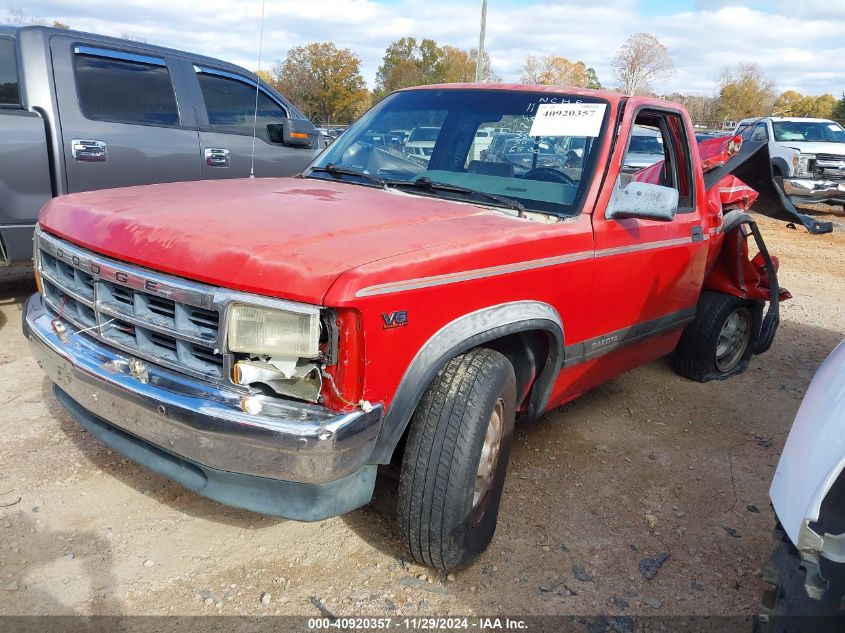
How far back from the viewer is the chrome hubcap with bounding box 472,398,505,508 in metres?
2.66

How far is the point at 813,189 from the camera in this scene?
13.1 meters

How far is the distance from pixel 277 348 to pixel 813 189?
13.8 meters

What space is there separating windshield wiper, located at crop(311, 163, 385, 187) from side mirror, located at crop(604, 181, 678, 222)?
1.08 meters

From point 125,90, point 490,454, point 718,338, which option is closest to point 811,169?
point 718,338

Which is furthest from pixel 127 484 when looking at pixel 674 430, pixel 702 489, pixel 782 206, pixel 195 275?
pixel 782 206

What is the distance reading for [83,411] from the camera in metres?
2.61

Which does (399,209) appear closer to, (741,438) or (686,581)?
(686,581)

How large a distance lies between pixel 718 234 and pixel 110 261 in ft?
11.6

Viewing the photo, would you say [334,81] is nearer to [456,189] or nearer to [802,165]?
[802,165]

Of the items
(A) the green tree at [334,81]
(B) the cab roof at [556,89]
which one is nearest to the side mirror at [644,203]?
(B) the cab roof at [556,89]

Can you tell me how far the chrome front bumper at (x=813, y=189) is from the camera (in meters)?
13.0

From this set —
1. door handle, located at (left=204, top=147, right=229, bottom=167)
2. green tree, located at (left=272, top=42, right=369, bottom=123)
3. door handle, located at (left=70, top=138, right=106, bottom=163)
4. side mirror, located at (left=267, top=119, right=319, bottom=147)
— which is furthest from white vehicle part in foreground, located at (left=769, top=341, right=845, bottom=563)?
green tree, located at (left=272, top=42, right=369, bottom=123)

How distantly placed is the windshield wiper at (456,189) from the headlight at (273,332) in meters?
1.25

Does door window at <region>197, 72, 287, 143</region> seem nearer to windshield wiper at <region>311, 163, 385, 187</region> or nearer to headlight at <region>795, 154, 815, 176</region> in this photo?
windshield wiper at <region>311, 163, 385, 187</region>
